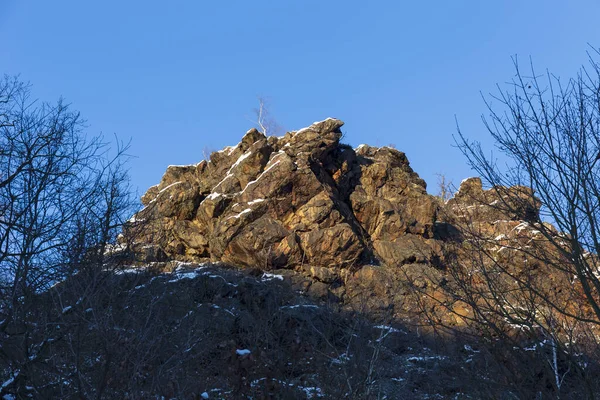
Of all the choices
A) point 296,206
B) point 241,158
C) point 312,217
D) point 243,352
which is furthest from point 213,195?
point 243,352

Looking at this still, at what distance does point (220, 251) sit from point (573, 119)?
24.6 m

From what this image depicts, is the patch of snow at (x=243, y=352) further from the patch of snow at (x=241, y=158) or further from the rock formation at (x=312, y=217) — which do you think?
the patch of snow at (x=241, y=158)

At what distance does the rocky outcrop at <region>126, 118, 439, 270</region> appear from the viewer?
28.1 meters

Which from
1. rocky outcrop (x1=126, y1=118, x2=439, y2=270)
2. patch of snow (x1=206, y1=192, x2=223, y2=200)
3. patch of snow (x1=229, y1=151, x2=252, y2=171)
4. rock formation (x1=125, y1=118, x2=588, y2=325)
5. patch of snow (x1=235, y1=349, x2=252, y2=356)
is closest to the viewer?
patch of snow (x1=235, y1=349, x2=252, y2=356)

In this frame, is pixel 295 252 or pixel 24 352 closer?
pixel 24 352

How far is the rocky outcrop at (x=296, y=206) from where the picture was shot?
2806 cm

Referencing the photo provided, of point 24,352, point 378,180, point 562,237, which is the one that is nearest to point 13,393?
point 24,352

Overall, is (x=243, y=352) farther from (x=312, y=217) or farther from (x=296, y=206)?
(x=296, y=206)

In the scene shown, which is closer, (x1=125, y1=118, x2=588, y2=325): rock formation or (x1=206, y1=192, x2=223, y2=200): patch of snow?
(x1=125, y1=118, x2=588, y2=325): rock formation

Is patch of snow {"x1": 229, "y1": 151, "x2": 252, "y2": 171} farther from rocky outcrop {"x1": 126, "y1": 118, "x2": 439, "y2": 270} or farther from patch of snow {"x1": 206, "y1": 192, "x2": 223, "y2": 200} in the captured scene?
patch of snow {"x1": 206, "y1": 192, "x2": 223, "y2": 200}

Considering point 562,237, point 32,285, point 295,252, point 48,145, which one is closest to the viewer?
point 562,237

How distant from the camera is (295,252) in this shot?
27.8 meters

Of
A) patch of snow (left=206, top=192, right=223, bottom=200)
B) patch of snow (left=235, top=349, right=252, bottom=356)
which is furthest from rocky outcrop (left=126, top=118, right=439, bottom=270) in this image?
patch of snow (left=235, top=349, right=252, bottom=356)

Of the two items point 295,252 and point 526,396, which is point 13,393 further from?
point 295,252
